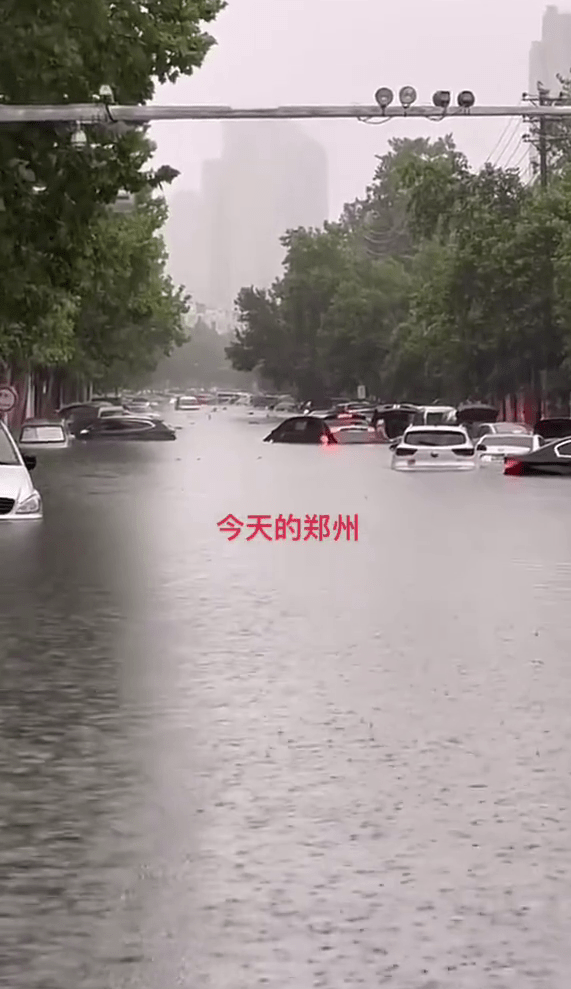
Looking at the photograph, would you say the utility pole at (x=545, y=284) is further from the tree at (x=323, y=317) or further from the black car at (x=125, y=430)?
the tree at (x=323, y=317)

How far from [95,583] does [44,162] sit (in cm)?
1583

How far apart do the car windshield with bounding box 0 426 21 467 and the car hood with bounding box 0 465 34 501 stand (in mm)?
128

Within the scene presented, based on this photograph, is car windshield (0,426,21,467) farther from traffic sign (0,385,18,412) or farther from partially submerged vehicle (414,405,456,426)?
partially submerged vehicle (414,405,456,426)

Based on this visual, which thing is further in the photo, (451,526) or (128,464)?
(128,464)

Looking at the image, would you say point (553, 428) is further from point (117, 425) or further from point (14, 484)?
point (14, 484)

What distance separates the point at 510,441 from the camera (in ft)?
222

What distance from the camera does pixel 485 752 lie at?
11625 mm

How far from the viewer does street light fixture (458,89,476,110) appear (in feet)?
98.5

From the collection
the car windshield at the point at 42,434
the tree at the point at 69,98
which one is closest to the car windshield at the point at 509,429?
the car windshield at the point at 42,434

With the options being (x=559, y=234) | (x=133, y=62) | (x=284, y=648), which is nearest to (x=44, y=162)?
(x=133, y=62)

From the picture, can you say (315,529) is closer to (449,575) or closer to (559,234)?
(449,575)

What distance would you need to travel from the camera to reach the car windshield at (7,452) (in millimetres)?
32094

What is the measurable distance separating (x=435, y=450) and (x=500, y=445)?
314 inches

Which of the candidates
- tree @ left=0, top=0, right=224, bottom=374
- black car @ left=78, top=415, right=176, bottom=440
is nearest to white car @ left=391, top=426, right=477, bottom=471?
tree @ left=0, top=0, right=224, bottom=374
